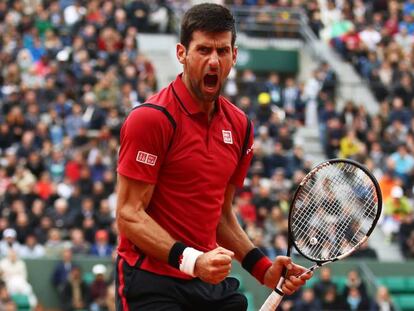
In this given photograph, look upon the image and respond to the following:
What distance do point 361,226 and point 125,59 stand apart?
15118 mm

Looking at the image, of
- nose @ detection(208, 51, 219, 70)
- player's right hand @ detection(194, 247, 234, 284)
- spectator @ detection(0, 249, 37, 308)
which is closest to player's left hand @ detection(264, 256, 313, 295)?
player's right hand @ detection(194, 247, 234, 284)

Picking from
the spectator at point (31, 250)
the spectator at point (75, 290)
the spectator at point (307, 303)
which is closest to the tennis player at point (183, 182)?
the spectator at point (307, 303)

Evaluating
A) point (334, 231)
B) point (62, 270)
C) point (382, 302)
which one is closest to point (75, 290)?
point (62, 270)

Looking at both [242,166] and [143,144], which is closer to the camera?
[143,144]

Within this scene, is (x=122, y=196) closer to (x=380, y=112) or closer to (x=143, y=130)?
(x=143, y=130)

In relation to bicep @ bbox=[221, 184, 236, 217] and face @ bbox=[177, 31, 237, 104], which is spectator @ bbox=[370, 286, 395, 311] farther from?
face @ bbox=[177, 31, 237, 104]

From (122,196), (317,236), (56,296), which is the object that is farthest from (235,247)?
(56,296)

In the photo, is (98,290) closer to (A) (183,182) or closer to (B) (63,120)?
(B) (63,120)

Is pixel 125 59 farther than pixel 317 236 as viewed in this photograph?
Yes

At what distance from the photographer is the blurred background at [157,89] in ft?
53.3

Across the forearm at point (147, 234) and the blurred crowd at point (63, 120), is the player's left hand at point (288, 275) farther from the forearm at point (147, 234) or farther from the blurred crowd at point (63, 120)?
the blurred crowd at point (63, 120)

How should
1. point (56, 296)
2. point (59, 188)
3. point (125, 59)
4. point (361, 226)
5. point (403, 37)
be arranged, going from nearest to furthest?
point (361, 226) < point (56, 296) < point (59, 188) < point (125, 59) < point (403, 37)

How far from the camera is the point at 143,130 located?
18.6ft

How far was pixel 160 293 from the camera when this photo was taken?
5.78 meters
